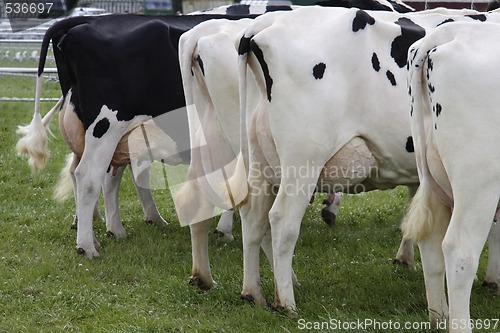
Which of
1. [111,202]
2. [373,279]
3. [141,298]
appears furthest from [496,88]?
[111,202]

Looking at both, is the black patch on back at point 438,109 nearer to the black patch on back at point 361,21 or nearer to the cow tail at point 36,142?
the black patch on back at point 361,21

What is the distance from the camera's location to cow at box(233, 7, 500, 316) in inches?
227

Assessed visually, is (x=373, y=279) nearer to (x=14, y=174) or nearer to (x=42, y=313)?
(x=42, y=313)

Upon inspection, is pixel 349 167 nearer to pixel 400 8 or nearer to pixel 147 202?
pixel 400 8

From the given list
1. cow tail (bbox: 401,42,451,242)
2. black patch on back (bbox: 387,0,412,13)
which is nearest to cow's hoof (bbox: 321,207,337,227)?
black patch on back (bbox: 387,0,412,13)

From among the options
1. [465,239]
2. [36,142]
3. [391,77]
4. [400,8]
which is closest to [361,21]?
[391,77]

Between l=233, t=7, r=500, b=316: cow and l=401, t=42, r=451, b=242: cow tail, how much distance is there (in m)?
0.78

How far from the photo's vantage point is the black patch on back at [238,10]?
923 cm

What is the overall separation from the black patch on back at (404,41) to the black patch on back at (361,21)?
0.25 metres

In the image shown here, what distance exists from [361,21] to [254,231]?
70.9 inches

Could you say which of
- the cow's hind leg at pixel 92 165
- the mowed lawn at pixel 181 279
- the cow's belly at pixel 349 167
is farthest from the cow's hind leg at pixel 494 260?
the cow's hind leg at pixel 92 165

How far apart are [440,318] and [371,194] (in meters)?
5.20

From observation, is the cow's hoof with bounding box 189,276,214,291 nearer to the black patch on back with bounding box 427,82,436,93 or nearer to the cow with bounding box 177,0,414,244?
the cow with bounding box 177,0,414,244

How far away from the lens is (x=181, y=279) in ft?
23.1
